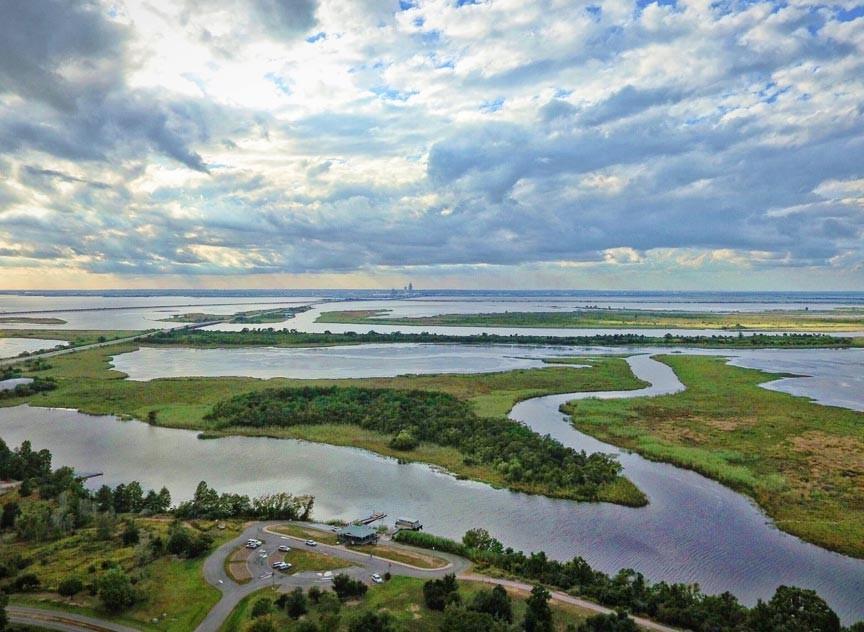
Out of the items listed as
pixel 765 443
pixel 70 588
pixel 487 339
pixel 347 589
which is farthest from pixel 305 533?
pixel 487 339

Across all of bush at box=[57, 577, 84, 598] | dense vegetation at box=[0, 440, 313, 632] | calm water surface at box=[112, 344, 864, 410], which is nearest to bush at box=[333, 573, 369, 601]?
dense vegetation at box=[0, 440, 313, 632]

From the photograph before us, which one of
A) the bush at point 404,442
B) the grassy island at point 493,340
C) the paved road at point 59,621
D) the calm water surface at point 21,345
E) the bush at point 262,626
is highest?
the grassy island at point 493,340

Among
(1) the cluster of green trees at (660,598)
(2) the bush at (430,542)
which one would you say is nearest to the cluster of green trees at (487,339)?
(2) the bush at (430,542)

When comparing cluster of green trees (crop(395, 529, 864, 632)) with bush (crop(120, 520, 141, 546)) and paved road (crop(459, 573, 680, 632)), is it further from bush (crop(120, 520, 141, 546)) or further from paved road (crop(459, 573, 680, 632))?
bush (crop(120, 520, 141, 546))

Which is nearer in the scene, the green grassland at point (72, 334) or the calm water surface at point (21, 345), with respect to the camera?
the calm water surface at point (21, 345)

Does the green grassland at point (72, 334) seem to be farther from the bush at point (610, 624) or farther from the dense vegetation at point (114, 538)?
the bush at point (610, 624)

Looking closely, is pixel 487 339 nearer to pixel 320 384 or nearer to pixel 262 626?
pixel 320 384
